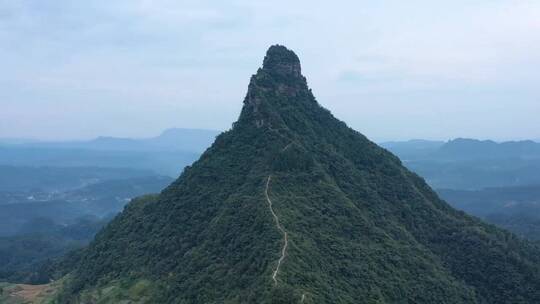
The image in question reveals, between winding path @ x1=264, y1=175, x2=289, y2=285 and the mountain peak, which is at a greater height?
the mountain peak

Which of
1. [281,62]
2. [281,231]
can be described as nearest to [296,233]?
[281,231]

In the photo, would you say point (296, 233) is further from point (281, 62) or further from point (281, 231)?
point (281, 62)

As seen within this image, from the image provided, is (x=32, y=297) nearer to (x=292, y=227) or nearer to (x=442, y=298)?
(x=292, y=227)

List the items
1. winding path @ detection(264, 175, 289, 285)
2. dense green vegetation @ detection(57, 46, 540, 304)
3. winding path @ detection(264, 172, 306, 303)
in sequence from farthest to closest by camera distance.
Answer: dense green vegetation @ detection(57, 46, 540, 304) → winding path @ detection(264, 175, 289, 285) → winding path @ detection(264, 172, 306, 303)

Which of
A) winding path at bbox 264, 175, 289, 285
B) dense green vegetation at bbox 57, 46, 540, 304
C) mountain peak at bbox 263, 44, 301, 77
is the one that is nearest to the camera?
winding path at bbox 264, 175, 289, 285

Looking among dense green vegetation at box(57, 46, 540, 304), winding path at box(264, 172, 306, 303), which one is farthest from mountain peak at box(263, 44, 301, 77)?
winding path at box(264, 172, 306, 303)

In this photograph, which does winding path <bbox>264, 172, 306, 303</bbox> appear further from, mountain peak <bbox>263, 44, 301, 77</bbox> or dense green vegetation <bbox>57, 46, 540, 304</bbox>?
mountain peak <bbox>263, 44, 301, 77</bbox>
